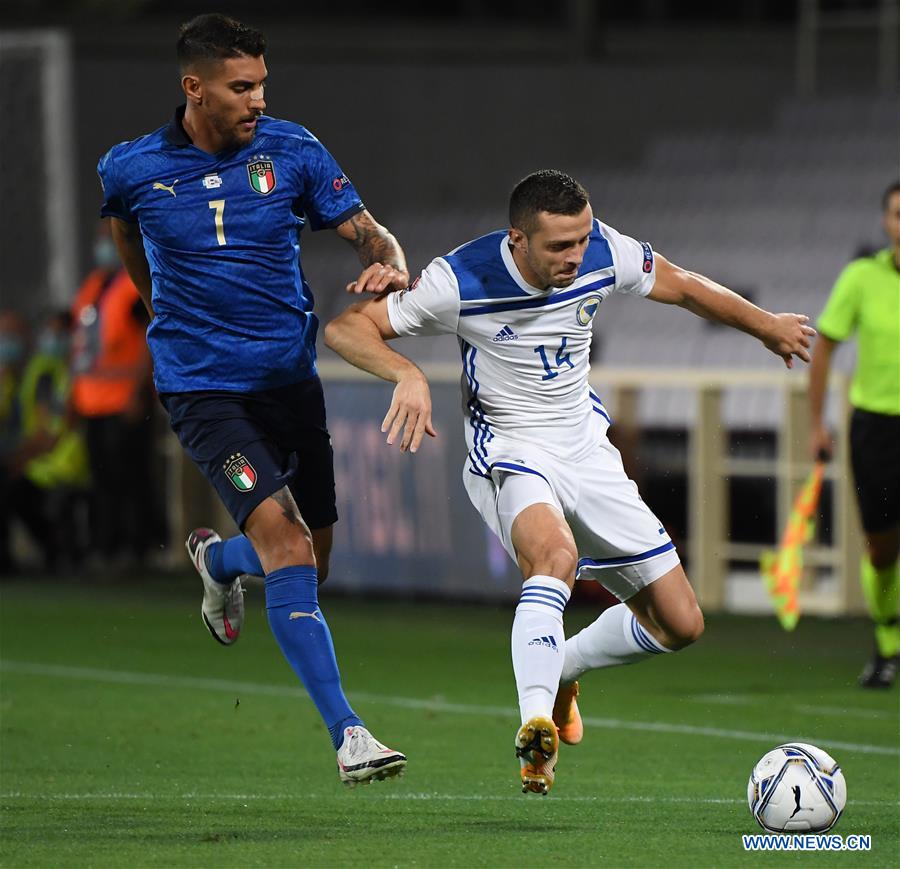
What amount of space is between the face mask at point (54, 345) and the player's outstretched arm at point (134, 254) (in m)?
8.65

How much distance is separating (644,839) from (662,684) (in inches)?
159

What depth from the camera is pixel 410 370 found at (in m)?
6.20

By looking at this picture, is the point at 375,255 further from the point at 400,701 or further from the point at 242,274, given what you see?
the point at 400,701

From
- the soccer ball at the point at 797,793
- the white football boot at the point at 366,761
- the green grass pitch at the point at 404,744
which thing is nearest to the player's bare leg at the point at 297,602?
the white football boot at the point at 366,761

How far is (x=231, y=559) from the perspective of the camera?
729cm

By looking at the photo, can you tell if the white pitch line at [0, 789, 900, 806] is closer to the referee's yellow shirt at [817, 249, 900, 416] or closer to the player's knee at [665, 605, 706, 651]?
the player's knee at [665, 605, 706, 651]

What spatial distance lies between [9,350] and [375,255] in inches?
409

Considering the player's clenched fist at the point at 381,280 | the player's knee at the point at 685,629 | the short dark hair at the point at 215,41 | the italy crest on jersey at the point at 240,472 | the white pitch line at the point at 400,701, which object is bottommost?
the white pitch line at the point at 400,701

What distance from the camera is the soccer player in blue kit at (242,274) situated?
6441mm

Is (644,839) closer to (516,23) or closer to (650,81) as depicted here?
(650,81)

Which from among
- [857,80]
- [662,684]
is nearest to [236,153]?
[662,684]

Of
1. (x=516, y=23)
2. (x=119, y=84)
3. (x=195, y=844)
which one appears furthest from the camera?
(x=516, y=23)

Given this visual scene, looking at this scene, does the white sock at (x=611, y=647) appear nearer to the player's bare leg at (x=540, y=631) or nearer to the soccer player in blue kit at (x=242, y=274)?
the player's bare leg at (x=540, y=631)

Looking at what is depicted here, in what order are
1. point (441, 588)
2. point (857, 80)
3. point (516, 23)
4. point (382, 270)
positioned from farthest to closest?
1. point (516, 23)
2. point (857, 80)
3. point (441, 588)
4. point (382, 270)
